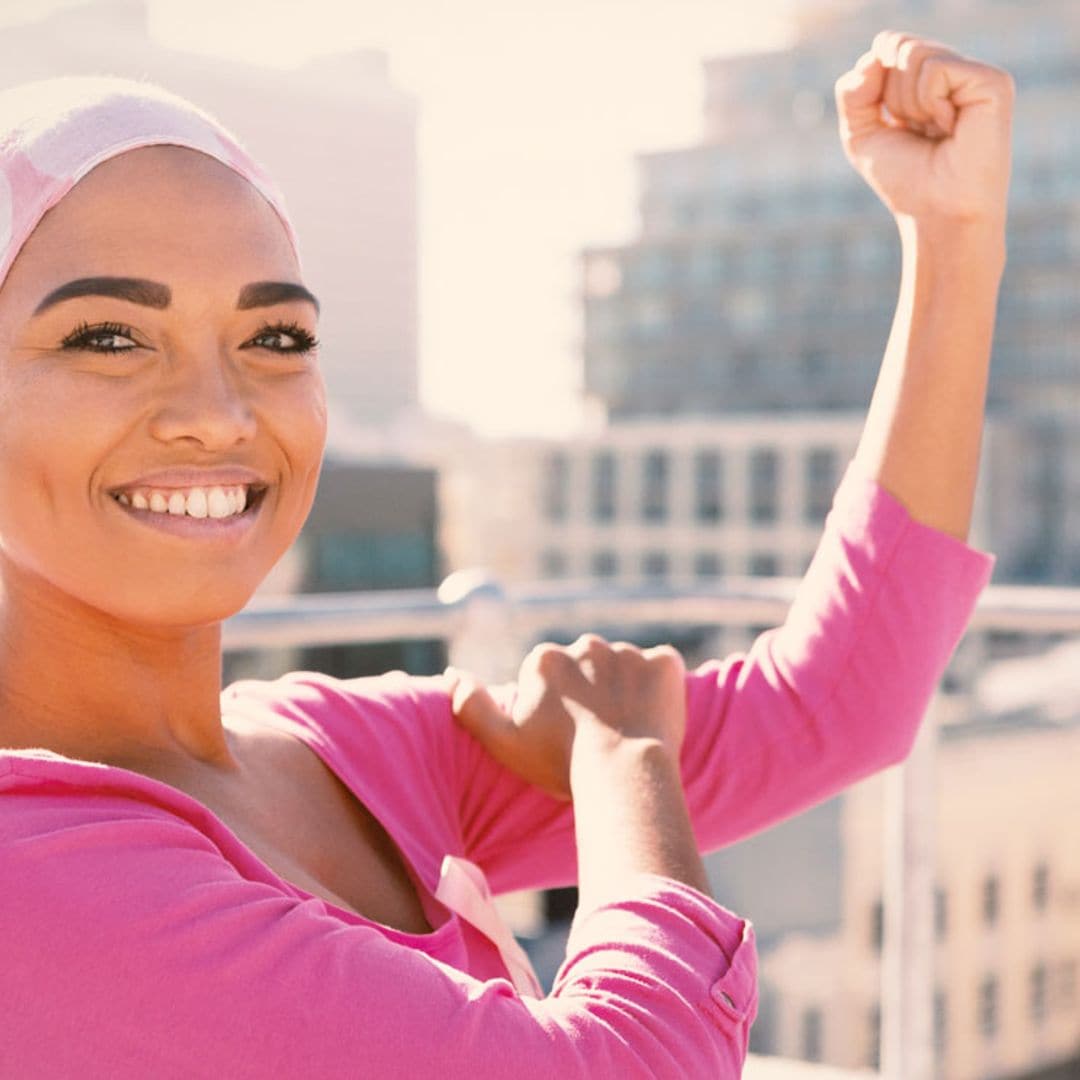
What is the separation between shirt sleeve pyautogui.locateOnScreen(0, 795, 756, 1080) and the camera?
538 millimetres

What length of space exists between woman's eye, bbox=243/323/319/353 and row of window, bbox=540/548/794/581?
41639 millimetres

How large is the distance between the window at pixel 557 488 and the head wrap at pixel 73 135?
43751 millimetres

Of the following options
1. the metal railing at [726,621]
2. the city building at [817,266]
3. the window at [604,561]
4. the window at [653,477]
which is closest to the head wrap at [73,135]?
the metal railing at [726,621]

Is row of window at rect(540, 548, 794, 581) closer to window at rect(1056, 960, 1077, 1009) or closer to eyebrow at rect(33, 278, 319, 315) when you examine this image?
window at rect(1056, 960, 1077, 1009)

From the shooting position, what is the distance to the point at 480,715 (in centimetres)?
92

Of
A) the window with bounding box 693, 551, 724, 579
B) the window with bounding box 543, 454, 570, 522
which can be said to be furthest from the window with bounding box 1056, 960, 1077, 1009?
the window with bounding box 543, 454, 570, 522

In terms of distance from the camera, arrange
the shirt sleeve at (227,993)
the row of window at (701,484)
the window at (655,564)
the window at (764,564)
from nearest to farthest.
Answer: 1. the shirt sleeve at (227,993)
2. the row of window at (701,484)
3. the window at (764,564)
4. the window at (655,564)

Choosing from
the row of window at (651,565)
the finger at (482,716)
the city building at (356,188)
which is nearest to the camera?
the finger at (482,716)

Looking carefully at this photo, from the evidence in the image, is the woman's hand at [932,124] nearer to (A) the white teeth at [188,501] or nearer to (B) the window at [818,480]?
(A) the white teeth at [188,501]

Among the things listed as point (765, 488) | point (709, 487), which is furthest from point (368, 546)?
point (765, 488)

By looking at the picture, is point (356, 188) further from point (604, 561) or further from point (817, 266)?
point (817, 266)

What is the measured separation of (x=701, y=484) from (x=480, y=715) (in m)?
42.6

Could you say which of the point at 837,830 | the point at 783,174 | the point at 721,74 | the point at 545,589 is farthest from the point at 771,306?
the point at 545,589

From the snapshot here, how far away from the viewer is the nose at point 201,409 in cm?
66
